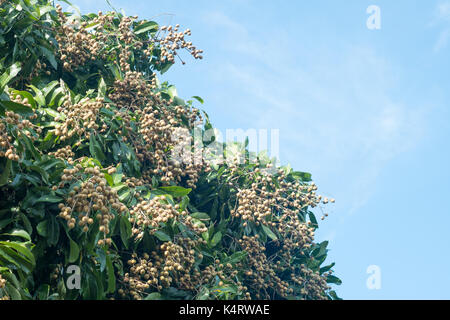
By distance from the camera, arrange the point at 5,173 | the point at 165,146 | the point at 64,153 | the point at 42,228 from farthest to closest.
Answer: the point at 165,146, the point at 64,153, the point at 42,228, the point at 5,173

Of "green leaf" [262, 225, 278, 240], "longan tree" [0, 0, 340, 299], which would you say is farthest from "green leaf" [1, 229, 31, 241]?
"green leaf" [262, 225, 278, 240]

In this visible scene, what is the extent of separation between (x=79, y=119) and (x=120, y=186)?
25.2 inches

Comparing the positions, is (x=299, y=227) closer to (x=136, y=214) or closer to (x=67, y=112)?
(x=136, y=214)

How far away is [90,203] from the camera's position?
10.9 feet

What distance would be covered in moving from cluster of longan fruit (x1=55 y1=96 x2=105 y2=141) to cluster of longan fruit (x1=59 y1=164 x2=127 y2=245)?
0.76 meters

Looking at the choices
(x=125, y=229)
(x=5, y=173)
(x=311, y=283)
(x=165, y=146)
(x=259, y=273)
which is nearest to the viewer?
(x=5, y=173)

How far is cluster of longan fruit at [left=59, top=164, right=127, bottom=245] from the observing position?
3.32 meters

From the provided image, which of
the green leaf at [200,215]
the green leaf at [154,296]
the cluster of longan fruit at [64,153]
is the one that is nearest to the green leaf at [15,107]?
the cluster of longan fruit at [64,153]

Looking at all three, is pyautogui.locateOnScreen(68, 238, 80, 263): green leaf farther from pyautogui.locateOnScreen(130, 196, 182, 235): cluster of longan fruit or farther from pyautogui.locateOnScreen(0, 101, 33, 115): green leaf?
pyautogui.locateOnScreen(0, 101, 33, 115): green leaf

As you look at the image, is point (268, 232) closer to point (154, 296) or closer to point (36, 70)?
point (154, 296)

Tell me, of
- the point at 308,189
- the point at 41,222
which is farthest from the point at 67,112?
the point at 308,189

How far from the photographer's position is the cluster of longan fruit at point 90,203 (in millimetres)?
3324

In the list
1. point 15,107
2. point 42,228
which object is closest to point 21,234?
point 42,228

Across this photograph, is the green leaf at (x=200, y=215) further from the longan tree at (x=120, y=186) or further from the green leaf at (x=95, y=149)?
the green leaf at (x=95, y=149)
